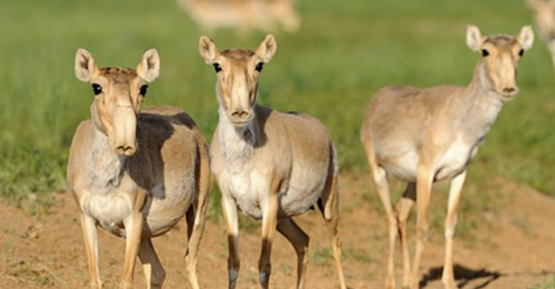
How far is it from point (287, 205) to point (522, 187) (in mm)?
7221

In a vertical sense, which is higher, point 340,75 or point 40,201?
point 340,75

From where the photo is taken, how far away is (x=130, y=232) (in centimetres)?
726

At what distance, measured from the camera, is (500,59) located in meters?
10.1

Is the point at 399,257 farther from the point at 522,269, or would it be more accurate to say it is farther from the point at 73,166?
the point at 73,166

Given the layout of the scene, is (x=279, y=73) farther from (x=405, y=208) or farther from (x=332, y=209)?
(x=332, y=209)

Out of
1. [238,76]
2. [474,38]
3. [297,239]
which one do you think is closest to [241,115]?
[238,76]

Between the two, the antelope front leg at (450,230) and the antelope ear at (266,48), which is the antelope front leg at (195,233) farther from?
the antelope front leg at (450,230)

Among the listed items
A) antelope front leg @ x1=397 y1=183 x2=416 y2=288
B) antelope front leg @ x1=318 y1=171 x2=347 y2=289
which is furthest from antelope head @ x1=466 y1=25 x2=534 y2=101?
antelope front leg @ x1=318 y1=171 x2=347 y2=289

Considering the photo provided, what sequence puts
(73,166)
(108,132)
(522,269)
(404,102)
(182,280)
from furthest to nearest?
(522,269) < (404,102) < (182,280) < (73,166) < (108,132)

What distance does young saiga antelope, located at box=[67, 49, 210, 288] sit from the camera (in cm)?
698

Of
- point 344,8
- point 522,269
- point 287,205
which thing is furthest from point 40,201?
point 344,8

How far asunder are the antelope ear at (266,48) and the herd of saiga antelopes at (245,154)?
0.01 metres

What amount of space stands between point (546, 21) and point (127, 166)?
65.3ft

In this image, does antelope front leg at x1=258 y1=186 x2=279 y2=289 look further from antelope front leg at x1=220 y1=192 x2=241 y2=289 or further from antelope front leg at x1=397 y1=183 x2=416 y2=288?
antelope front leg at x1=397 y1=183 x2=416 y2=288
